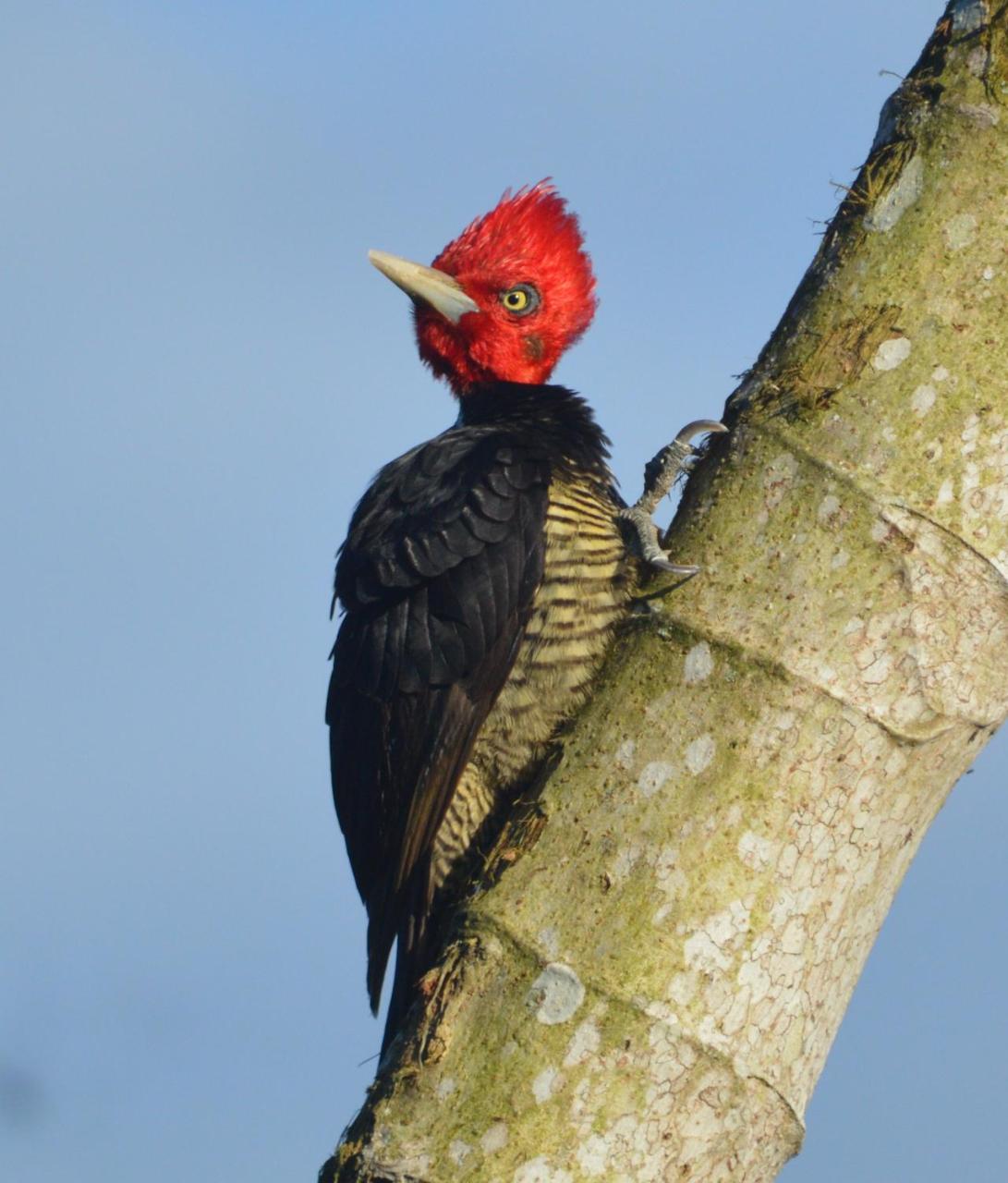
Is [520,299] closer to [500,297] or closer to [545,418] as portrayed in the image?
[500,297]

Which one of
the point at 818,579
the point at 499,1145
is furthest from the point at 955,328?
the point at 499,1145

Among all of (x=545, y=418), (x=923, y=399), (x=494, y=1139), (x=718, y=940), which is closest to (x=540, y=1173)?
(x=494, y=1139)

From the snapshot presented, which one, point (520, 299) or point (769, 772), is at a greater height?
point (520, 299)

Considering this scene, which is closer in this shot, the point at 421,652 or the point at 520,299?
the point at 421,652

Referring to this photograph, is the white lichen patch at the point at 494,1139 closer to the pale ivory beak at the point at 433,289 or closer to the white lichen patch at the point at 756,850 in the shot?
the white lichen patch at the point at 756,850

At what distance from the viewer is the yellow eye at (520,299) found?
17.7 ft

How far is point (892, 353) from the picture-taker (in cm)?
286

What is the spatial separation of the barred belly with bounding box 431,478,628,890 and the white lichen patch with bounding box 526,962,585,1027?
1334mm

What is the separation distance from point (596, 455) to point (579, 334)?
3.16ft

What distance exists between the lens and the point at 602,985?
102 inches

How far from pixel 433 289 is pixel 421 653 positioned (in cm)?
177

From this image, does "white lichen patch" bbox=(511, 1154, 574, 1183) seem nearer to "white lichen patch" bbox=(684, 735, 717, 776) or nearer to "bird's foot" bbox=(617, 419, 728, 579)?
"white lichen patch" bbox=(684, 735, 717, 776)

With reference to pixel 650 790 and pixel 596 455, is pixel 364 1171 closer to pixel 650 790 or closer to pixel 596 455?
pixel 650 790

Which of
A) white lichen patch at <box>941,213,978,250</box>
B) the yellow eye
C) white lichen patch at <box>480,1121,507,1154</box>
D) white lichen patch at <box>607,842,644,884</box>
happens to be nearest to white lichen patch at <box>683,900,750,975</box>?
white lichen patch at <box>607,842,644,884</box>
